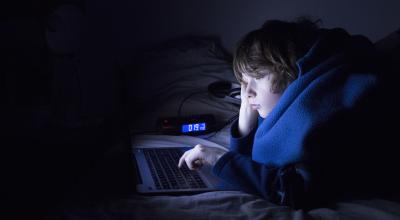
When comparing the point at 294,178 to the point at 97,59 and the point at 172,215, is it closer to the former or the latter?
the point at 172,215

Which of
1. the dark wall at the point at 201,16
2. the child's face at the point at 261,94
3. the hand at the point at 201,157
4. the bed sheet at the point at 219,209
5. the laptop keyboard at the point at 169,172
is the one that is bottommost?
the laptop keyboard at the point at 169,172

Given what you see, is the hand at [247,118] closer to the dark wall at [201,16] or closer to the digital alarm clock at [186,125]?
the digital alarm clock at [186,125]

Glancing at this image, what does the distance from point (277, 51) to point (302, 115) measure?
8.4 inches

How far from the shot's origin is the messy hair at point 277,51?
3.04 feet

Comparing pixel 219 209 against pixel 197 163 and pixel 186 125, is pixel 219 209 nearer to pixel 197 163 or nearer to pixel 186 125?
pixel 197 163

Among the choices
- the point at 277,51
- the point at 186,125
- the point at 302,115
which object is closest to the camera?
the point at 302,115

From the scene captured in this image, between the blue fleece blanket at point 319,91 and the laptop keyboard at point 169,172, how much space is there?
0.64 feet

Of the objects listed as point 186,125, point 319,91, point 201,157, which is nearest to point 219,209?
point 201,157

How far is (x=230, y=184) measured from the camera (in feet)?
2.90

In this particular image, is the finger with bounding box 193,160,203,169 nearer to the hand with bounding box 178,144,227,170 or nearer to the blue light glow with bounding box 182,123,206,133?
the hand with bounding box 178,144,227,170

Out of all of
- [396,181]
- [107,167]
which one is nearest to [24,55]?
[107,167]

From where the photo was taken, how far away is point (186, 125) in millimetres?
1383

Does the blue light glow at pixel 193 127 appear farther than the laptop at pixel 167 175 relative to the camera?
Yes

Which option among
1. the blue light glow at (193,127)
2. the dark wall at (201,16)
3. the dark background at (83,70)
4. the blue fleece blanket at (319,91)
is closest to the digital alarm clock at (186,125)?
the blue light glow at (193,127)
